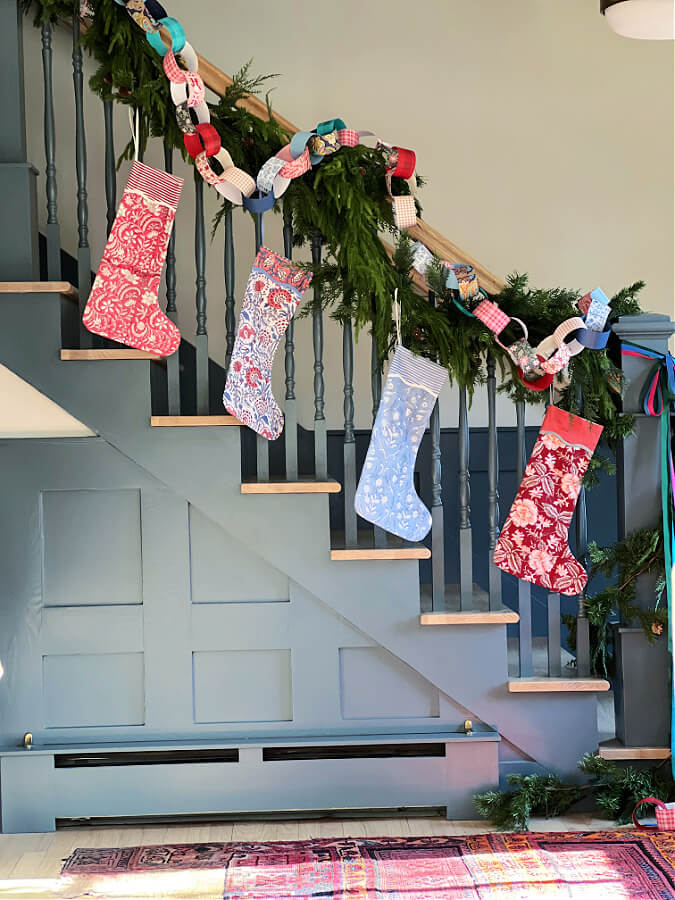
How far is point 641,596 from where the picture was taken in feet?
8.30

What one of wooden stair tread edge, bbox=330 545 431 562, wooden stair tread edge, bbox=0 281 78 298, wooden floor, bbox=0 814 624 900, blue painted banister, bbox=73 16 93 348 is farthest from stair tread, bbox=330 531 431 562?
wooden stair tread edge, bbox=0 281 78 298

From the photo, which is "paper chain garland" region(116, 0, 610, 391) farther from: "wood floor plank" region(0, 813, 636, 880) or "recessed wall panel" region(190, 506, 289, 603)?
"wood floor plank" region(0, 813, 636, 880)

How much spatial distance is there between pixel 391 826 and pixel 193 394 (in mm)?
1590

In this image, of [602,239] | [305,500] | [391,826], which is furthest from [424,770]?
[602,239]

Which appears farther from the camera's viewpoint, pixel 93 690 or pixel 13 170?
pixel 93 690

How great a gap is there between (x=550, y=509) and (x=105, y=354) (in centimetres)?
125

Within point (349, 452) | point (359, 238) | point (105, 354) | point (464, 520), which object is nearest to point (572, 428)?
point (464, 520)

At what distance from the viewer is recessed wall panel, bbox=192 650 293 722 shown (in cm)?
254

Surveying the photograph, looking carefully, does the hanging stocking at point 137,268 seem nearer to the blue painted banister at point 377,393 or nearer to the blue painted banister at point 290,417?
the blue painted banister at point 290,417

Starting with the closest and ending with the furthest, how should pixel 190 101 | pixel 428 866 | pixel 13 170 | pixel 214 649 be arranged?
pixel 428 866, pixel 190 101, pixel 13 170, pixel 214 649

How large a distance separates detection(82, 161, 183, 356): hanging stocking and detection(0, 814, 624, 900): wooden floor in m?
1.28

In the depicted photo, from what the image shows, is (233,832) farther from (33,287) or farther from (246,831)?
(33,287)

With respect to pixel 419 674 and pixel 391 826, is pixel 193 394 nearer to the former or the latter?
pixel 419 674

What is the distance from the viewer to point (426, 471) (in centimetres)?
352
